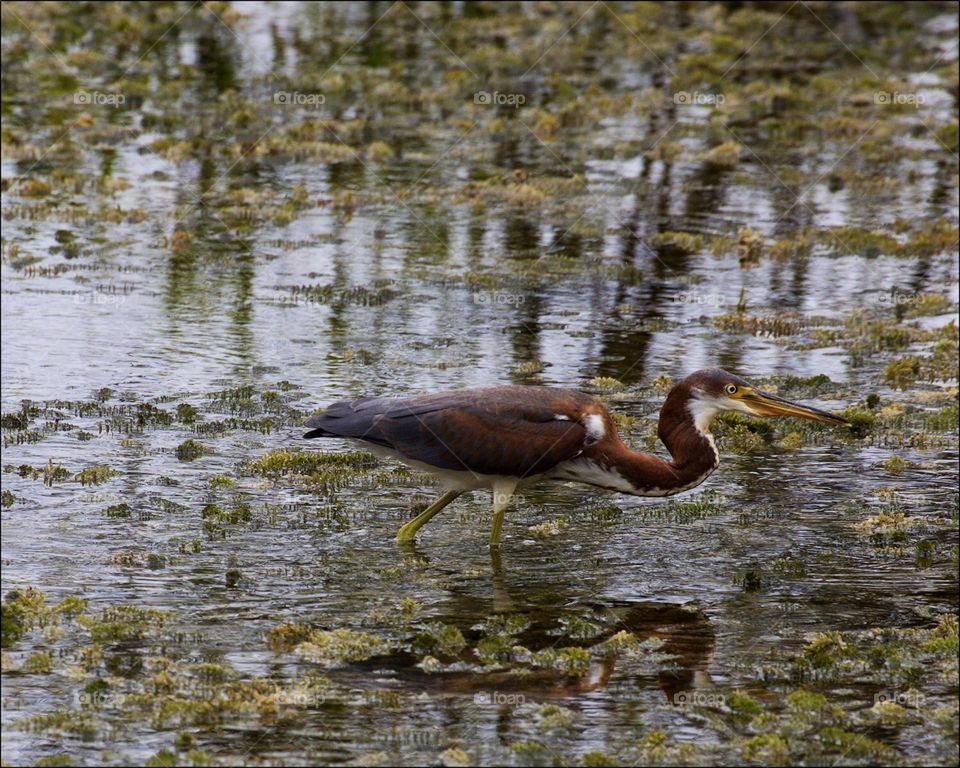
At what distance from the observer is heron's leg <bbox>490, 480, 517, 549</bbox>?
1138 centimetres

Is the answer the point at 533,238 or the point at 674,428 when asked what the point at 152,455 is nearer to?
the point at 674,428

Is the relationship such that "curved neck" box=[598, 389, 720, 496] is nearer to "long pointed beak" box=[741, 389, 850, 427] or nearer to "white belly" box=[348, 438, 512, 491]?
"long pointed beak" box=[741, 389, 850, 427]

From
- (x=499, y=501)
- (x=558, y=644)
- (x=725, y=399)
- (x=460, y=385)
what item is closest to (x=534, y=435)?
(x=499, y=501)

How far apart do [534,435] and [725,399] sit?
141 cm

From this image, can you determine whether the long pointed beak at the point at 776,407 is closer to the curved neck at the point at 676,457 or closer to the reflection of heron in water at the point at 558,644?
the curved neck at the point at 676,457

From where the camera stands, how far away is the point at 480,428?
36.8 feet

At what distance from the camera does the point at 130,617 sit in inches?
386

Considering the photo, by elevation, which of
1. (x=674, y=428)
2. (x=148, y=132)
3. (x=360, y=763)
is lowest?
(x=360, y=763)

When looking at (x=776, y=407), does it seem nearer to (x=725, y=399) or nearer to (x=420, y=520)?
(x=725, y=399)

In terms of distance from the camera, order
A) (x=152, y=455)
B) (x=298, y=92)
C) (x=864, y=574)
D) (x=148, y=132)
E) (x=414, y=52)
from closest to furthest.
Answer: (x=864, y=574) < (x=152, y=455) < (x=148, y=132) < (x=298, y=92) < (x=414, y=52)

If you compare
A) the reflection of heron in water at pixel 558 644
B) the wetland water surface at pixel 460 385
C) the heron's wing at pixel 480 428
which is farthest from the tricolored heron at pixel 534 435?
the reflection of heron in water at pixel 558 644

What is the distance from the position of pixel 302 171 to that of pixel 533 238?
4.77 m

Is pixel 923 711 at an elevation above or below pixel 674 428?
below

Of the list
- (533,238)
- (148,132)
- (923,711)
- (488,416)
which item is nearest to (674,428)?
(488,416)
